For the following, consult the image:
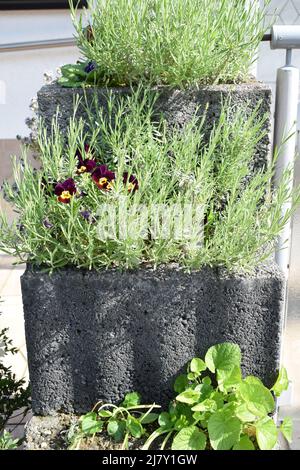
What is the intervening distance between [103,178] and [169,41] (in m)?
0.44

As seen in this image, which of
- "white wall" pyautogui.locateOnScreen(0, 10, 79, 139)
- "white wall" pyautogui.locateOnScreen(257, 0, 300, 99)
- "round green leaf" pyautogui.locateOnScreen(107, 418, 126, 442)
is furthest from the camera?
"white wall" pyautogui.locateOnScreen(0, 10, 79, 139)

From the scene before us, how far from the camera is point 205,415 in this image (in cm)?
174

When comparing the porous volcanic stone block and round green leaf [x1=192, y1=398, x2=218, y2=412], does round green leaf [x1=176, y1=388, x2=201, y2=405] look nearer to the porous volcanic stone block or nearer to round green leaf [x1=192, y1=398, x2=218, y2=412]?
round green leaf [x1=192, y1=398, x2=218, y2=412]

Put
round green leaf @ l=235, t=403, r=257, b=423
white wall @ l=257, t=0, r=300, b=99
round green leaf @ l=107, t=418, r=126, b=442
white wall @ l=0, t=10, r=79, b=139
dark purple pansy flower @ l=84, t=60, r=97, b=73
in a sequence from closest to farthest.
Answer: round green leaf @ l=235, t=403, r=257, b=423
round green leaf @ l=107, t=418, r=126, b=442
dark purple pansy flower @ l=84, t=60, r=97, b=73
white wall @ l=257, t=0, r=300, b=99
white wall @ l=0, t=10, r=79, b=139

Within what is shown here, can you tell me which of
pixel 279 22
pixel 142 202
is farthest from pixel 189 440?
pixel 279 22

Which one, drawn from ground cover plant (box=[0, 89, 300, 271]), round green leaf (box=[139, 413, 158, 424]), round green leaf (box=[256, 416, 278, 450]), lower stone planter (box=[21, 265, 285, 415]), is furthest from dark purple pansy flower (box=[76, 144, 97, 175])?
round green leaf (box=[256, 416, 278, 450])

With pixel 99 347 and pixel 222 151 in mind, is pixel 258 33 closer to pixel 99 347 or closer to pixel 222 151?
pixel 222 151

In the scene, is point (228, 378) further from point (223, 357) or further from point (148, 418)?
point (148, 418)

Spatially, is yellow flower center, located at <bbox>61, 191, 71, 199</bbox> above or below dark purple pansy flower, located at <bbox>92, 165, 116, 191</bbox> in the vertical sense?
below

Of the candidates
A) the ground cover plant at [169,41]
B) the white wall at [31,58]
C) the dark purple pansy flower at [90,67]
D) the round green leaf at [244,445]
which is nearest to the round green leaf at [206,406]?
the round green leaf at [244,445]

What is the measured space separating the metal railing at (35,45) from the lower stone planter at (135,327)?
3376 millimetres

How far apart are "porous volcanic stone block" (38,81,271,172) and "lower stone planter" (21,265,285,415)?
1.49ft

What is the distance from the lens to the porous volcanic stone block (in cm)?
186
